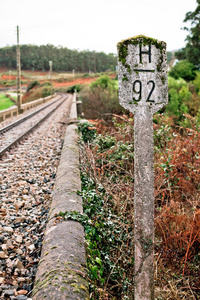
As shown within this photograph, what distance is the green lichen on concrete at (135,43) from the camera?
193 cm

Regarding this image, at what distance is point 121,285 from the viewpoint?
100 inches

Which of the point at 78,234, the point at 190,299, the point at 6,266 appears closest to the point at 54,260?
the point at 78,234

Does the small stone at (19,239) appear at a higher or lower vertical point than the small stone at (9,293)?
higher

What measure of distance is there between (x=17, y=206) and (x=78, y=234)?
1705 mm

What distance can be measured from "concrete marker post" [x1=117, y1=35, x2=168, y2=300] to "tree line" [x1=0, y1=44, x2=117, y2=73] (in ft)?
331

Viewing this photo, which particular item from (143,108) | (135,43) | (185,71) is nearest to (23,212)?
(143,108)

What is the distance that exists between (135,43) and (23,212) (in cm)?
281

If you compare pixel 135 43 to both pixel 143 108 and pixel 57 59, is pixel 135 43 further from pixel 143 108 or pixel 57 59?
pixel 57 59

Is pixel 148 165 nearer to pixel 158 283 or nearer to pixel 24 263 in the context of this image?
pixel 158 283

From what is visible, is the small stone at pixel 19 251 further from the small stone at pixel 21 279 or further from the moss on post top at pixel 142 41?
the moss on post top at pixel 142 41

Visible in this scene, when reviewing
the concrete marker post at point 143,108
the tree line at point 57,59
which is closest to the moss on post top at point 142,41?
the concrete marker post at point 143,108

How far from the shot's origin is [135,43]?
193cm

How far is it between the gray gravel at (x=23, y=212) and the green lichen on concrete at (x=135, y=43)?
208cm

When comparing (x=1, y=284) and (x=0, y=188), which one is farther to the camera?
(x=0, y=188)
